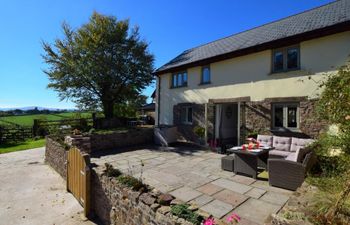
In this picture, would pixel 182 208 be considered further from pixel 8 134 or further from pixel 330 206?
pixel 8 134

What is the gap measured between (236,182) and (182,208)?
296 centimetres

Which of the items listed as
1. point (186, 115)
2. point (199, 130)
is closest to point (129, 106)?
point (186, 115)

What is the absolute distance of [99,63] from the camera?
19.2 metres

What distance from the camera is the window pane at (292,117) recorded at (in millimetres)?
8906

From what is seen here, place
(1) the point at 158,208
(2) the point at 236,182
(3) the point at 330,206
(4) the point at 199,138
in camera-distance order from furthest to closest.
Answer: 1. (4) the point at 199,138
2. (2) the point at 236,182
3. (1) the point at 158,208
4. (3) the point at 330,206

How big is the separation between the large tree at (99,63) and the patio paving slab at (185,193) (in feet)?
53.5

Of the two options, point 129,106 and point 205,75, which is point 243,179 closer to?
point 205,75

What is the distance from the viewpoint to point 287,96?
8922 mm

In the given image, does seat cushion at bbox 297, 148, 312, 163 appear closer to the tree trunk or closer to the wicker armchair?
the wicker armchair

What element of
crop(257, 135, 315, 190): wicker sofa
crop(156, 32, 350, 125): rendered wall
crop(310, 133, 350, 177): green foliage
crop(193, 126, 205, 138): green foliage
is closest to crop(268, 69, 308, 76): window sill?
crop(156, 32, 350, 125): rendered wall

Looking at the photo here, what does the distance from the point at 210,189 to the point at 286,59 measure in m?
6.81

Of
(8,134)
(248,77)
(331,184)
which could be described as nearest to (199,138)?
(248,77)

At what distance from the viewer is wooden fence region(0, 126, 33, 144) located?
19.9m

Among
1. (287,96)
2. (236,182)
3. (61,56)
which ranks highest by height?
(61,56)
